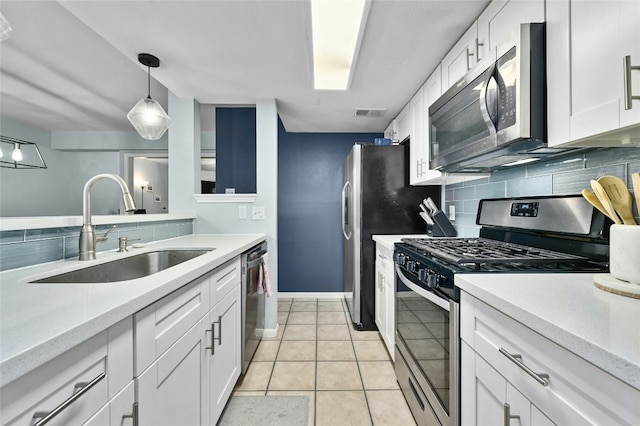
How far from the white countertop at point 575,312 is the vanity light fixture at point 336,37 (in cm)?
139

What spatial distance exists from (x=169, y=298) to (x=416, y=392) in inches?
51.3

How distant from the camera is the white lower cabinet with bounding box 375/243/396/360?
2.01 metres

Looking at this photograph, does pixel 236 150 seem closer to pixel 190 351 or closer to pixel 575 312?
pixel 190 351

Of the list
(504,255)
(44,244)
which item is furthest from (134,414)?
(504,255)

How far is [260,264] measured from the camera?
7.32 feet

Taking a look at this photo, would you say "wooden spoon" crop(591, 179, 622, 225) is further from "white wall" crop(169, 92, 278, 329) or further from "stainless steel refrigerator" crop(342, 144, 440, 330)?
"white wall" crop(169, 92, 278, 329)

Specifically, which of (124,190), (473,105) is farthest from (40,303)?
(473,105)

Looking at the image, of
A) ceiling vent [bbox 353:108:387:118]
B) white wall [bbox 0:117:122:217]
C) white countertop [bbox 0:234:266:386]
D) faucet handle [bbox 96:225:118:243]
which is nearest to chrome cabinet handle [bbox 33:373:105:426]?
white countertop [bbox 0:234:266:386]

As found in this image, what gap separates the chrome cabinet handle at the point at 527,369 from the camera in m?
0.63

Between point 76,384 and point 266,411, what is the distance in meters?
1.30

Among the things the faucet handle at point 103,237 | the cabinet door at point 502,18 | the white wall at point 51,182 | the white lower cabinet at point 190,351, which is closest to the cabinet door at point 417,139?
the cabinet door at point 502,18

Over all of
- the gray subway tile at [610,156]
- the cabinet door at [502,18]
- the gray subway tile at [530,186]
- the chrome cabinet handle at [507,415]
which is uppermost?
the cabinet door at [502,18]

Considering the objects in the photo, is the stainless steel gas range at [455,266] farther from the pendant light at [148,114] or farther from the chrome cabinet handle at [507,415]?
the pendant light at [148,114]

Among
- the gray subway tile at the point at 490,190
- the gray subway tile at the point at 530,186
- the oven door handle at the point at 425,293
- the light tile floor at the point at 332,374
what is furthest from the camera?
the gray subway tile at the point at 490,190
